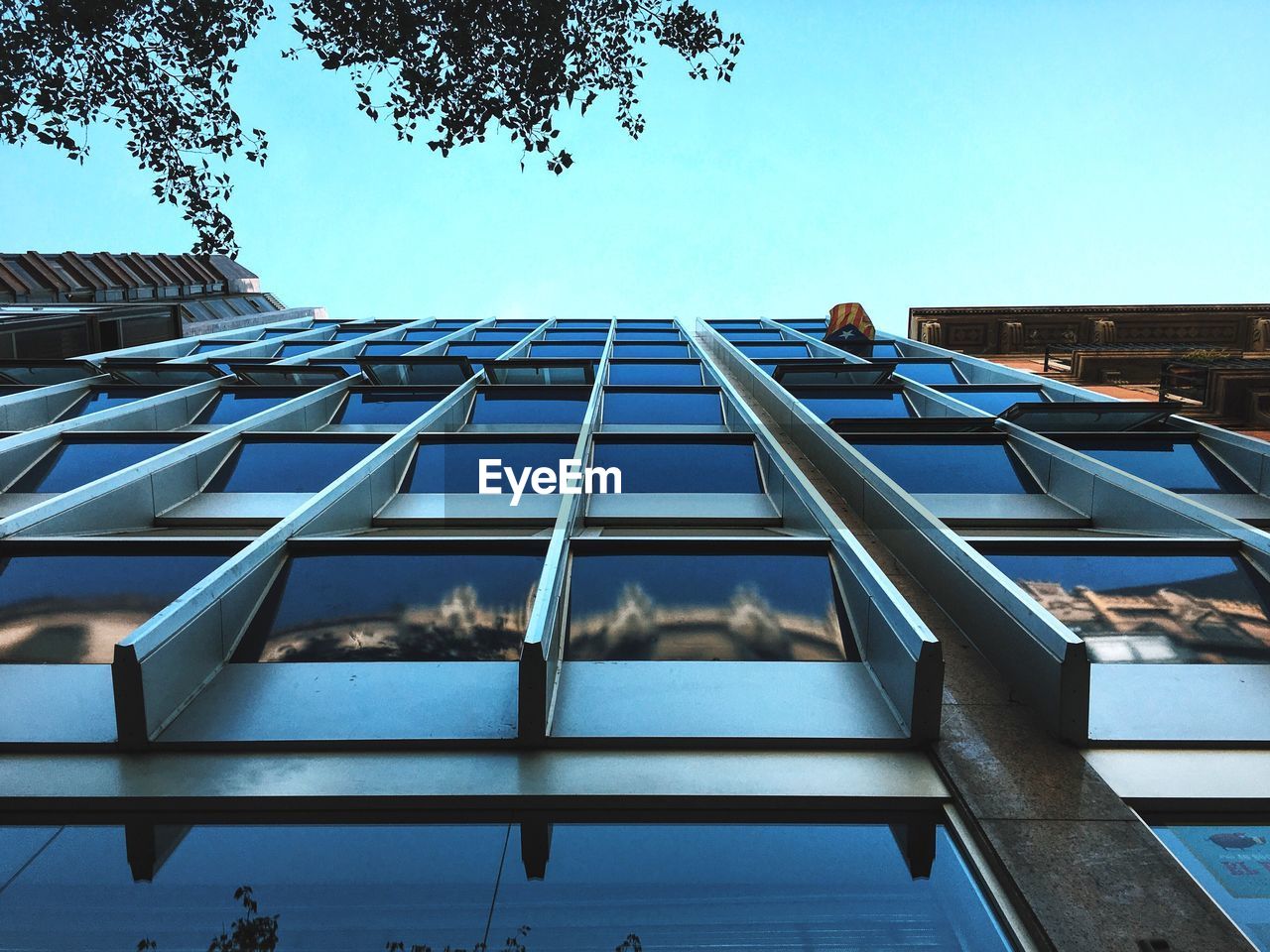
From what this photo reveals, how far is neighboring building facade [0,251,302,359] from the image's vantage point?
2528cm

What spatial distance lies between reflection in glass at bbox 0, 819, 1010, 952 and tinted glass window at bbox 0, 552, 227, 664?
8.67 feet

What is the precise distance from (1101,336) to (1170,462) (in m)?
20.1

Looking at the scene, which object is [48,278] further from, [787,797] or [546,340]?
[787,797]

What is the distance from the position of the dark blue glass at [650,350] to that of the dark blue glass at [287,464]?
50.3 ft

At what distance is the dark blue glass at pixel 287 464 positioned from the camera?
1345cm

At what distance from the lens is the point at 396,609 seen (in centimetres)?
798

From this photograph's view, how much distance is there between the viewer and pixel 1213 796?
5.48 m

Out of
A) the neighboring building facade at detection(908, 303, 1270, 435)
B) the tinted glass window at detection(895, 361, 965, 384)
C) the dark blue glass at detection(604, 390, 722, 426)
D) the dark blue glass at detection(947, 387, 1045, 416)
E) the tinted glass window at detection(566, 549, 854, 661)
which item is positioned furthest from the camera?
the neighboring building facade at detection(908, 303, 1270, 435)

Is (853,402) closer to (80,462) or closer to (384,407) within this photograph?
(384,407)

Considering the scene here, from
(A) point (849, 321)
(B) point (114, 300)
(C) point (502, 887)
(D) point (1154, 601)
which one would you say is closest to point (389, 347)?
(A) point (849, 321)

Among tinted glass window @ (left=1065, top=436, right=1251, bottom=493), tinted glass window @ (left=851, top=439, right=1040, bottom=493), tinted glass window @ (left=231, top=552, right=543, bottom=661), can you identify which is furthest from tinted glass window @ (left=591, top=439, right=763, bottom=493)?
tinted glass window @ (left=1065, top=436, right=1251, bottom=493)

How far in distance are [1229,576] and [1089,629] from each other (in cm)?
202

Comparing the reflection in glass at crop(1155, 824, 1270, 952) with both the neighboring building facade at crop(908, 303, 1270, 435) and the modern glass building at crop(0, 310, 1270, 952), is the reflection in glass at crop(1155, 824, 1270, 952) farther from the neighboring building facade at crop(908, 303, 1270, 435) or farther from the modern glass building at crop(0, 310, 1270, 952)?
the neighboring building facade at crop(908, 303, 1270, 435)

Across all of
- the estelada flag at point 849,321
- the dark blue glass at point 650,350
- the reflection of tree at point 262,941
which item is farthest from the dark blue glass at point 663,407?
the estelada flag at point 849,321
